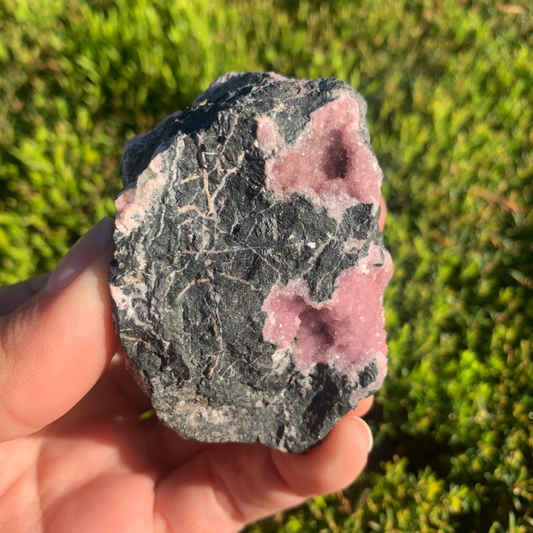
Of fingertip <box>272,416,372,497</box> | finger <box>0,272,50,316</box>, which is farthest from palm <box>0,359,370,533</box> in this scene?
finger <box>0,272,50,316</box>

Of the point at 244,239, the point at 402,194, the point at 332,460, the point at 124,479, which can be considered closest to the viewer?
the point at 244,239

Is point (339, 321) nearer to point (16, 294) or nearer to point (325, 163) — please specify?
point (325, 163)

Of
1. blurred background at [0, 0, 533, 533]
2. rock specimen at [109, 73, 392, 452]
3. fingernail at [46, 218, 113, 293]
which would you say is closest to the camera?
rock specimen at [109, 73, 392, 452]

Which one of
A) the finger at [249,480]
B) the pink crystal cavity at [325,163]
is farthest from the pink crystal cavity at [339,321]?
the finger at [249,480]

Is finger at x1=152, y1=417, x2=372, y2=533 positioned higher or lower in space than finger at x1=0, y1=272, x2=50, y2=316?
lower

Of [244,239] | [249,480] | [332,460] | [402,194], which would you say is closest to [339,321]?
[244,239]

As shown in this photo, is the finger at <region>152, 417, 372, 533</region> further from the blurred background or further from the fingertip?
the blurred background

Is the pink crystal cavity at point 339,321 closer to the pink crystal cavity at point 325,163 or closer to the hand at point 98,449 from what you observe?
the pink crystal cavity at point 325,163
